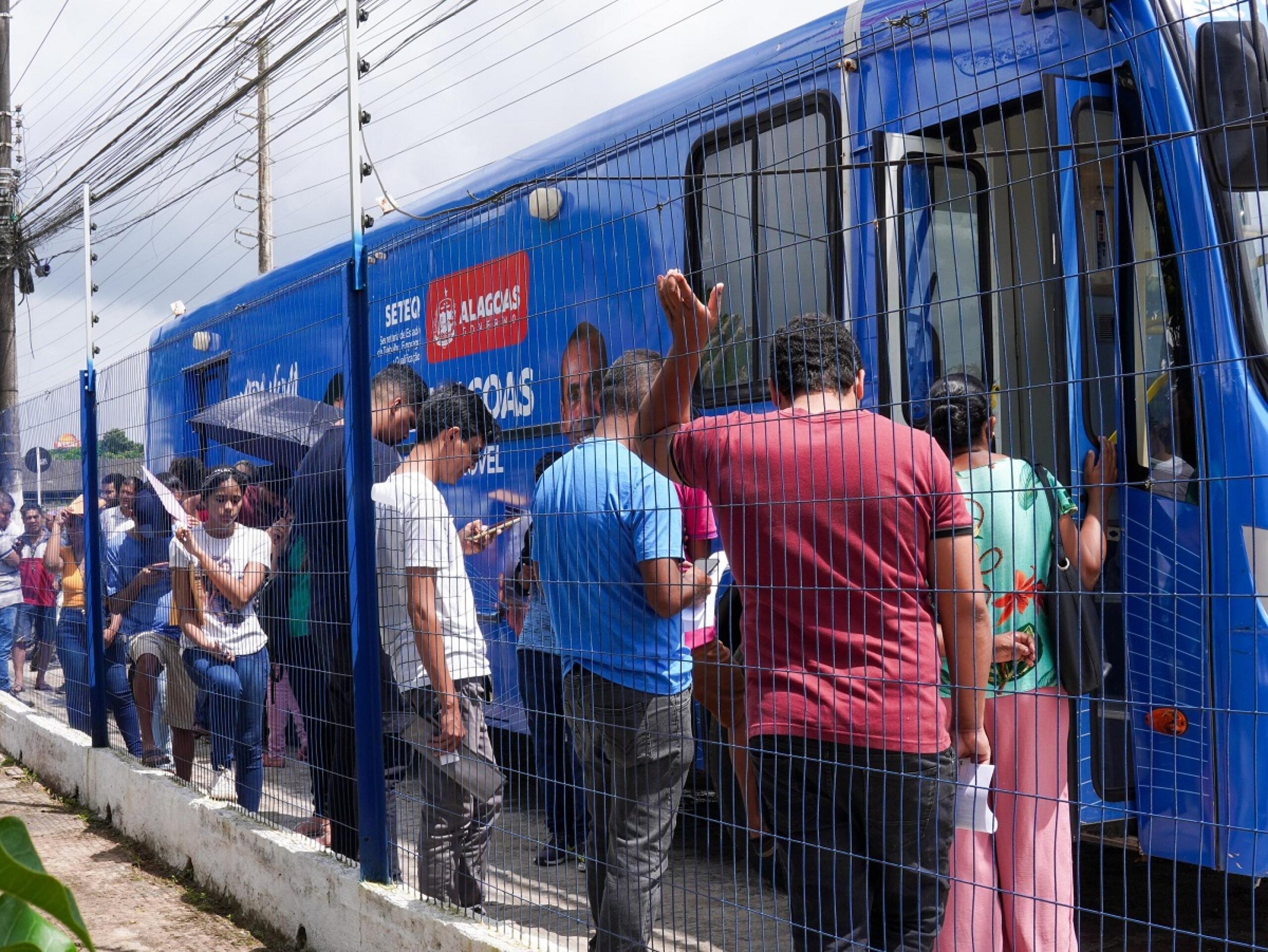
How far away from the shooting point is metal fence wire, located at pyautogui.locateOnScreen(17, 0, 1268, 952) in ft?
8.40

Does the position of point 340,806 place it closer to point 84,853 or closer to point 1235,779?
point 84,853

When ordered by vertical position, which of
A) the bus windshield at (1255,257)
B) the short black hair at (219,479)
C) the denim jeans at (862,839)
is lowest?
the denim jeans at (862,839)

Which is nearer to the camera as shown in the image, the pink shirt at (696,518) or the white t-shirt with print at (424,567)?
the pink shirt at (696,518)

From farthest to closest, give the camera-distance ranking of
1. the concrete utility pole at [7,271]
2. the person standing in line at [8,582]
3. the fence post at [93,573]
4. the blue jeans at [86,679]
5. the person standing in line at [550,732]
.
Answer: the concrete utility pole at [7,271] → the person standing in line at [8,582] → the fence post at [93,573] → the blue jeans at [86,679] → the person standing in line at [550,732]

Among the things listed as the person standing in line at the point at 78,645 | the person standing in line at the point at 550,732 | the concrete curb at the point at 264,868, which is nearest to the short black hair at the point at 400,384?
the person standing in line at the point at 550,732

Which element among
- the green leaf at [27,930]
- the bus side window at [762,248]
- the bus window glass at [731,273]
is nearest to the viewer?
the green leaf at [27,930]

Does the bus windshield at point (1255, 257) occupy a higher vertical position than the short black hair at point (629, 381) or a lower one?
higher

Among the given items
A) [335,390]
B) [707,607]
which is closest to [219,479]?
[335,390]

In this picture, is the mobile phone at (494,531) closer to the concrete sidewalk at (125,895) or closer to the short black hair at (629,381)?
the short black hair at (629,381)

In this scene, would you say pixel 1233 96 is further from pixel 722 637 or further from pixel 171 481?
pixel 171 481

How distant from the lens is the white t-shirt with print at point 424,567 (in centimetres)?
397

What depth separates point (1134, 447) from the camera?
12.4 feet

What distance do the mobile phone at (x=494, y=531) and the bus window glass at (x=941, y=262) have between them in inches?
55.2

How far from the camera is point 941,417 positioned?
2.87 meters
